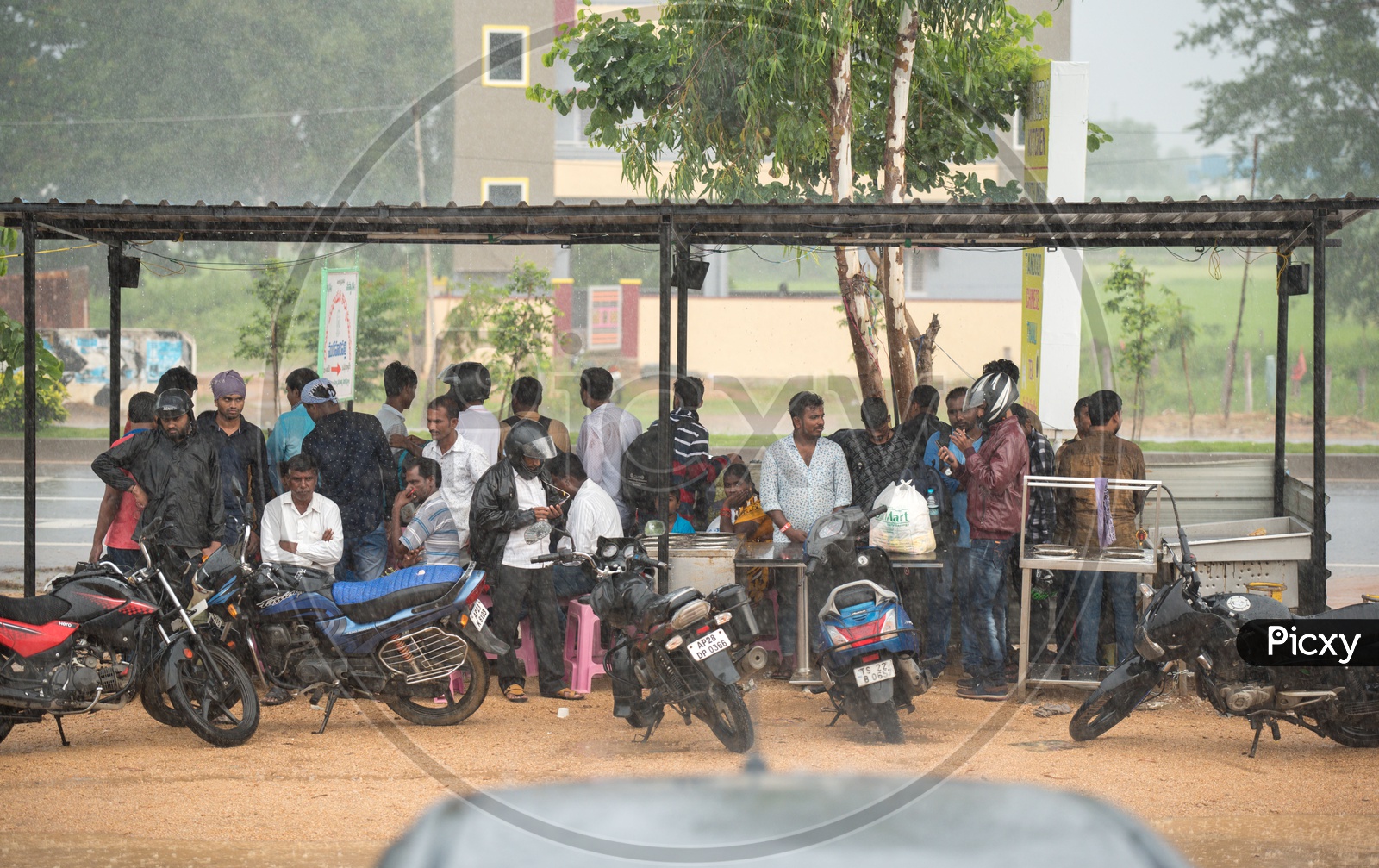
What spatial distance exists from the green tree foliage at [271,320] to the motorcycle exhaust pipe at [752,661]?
1951cm

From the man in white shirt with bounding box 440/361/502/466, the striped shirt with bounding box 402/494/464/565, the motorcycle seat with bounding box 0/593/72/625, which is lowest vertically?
the motorcycle seat with bounding box 0/593/72/625

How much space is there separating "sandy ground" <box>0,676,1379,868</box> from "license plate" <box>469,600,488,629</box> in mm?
567

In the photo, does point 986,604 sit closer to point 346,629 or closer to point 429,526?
point 429,526

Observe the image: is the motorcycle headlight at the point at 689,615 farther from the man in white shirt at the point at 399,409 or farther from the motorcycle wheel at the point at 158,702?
the man in white shirt at the point at 399,409

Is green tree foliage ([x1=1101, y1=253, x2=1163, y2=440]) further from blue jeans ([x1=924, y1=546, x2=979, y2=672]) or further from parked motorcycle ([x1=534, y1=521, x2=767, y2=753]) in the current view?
parked motorcycle ([x1=534, y1=521, x2=767, y2=753])

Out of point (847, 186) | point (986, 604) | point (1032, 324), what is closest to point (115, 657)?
point (986, 604)

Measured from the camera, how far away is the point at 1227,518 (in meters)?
9.65

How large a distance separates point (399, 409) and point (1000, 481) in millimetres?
4291

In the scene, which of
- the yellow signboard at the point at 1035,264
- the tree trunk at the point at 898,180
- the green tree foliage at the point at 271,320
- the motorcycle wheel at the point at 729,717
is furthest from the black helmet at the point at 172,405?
the green tree foliage at the point at 271,320

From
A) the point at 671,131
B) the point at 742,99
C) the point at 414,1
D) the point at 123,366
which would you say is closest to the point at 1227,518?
the point at 742,99

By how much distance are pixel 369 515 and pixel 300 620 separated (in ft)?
4.10

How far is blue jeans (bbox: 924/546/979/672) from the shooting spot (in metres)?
7.91

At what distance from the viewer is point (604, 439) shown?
8672mm

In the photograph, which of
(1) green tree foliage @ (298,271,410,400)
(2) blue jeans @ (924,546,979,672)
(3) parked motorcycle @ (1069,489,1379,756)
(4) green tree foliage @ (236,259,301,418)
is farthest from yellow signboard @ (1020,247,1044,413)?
(1) green tree foliage @ (298,271,410,400)
